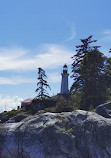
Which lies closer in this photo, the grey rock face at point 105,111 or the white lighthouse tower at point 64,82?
the grey rock face at point 105,111

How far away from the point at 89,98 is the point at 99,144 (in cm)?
1492

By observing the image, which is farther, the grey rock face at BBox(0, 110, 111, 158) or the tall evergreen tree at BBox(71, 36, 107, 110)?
the tall evergreen tree at BBox(71, 36, 107, 110)

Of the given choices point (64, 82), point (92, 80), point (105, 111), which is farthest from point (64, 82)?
point (105, 111)

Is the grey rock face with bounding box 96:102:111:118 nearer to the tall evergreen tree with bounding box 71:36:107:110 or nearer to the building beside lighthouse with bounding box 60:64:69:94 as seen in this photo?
the tall evergreen tree with bounding box 71:36:107:110

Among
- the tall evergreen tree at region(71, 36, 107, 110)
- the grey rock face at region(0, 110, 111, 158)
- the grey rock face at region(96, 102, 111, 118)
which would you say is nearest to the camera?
the grey rock face at region(0, 110, 111, 158)

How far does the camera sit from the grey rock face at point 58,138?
1056cm

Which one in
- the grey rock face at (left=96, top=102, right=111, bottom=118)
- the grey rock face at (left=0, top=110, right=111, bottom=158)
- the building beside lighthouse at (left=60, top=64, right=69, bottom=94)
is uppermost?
the building beside lighthouse at (left=60, top=64, right=69, bottom=94)

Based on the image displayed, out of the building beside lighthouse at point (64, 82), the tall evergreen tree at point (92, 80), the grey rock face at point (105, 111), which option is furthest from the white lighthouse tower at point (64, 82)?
the grey rock face at point (105, 111)

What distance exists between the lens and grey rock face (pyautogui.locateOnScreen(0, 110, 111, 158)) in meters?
10.6

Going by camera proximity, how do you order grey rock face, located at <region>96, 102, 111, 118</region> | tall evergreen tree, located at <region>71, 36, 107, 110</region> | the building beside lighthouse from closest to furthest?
grey rock face, located at <region>96, 102, 111, 118</region>, tall evergreen tree, located at <region>71, 36, 107, 110</region>, the building beside lighthouse

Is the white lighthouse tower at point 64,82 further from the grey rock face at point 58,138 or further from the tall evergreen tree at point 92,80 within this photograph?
the grey rock face at point 58,138

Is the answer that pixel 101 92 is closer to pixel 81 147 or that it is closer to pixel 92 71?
pixel 92 71

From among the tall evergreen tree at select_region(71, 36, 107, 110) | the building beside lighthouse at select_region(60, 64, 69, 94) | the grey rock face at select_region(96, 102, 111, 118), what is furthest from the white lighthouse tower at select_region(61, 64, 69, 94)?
the grey rock face at select_region(96, 102, 111, 118)

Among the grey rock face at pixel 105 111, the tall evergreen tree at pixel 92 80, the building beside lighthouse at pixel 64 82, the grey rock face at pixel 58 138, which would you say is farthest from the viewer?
the building beside lighthouse at pixel 64 82
